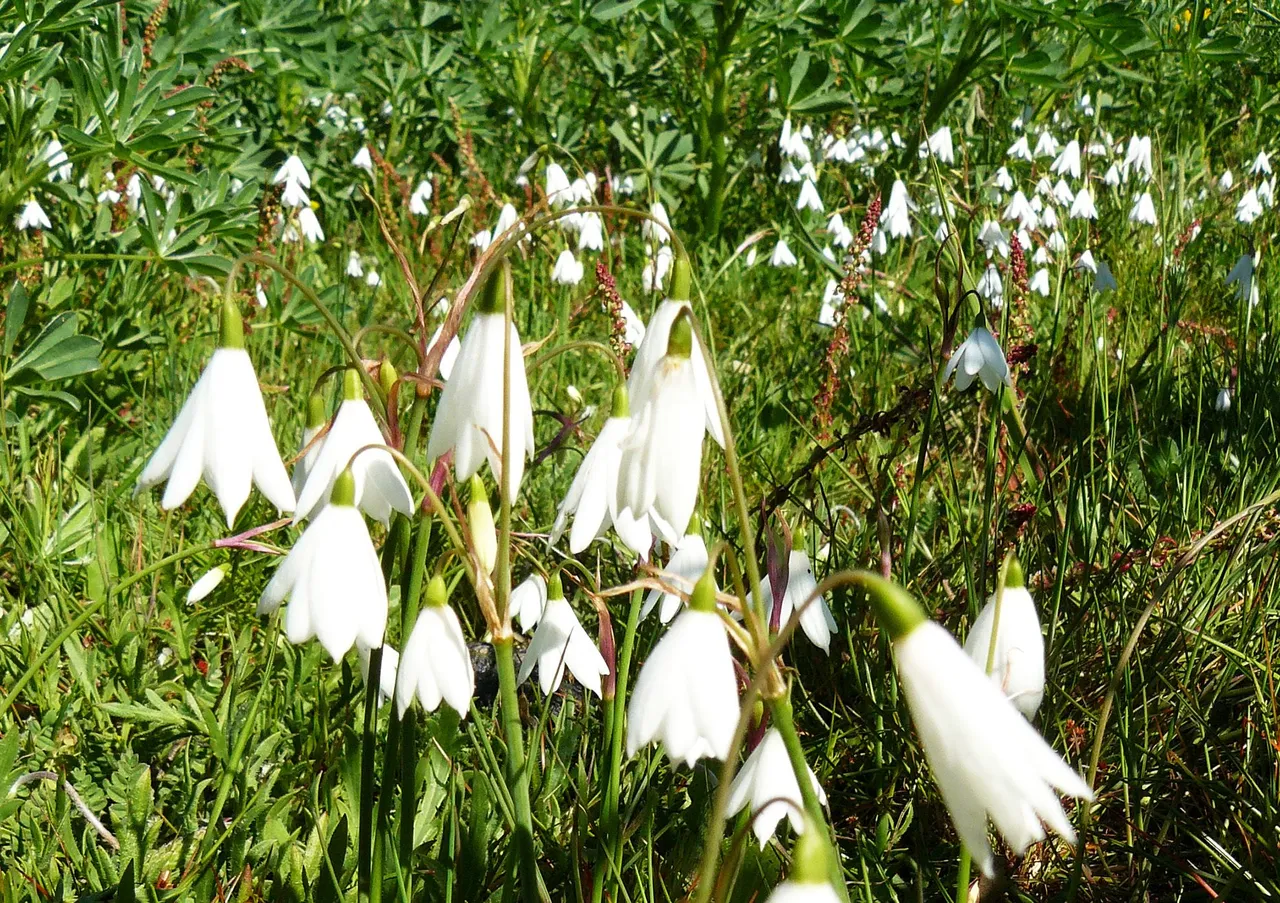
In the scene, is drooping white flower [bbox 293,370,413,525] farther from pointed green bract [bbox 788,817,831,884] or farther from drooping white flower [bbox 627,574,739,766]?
pointed green bract [bbox 788,817,831,884]

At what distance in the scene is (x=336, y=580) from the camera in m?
1.02

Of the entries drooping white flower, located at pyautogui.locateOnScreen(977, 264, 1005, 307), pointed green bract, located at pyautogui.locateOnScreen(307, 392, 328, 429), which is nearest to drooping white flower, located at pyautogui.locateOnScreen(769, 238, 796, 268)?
drooping white flower, located at pyautogui.locateOnScreen(977, 264, 1005, 307)

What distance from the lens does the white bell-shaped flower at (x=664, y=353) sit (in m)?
1.04

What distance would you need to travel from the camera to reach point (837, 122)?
5.59 meters

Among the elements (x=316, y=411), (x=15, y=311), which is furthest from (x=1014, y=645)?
(x=15, y=311)

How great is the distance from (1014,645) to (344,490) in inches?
25.5

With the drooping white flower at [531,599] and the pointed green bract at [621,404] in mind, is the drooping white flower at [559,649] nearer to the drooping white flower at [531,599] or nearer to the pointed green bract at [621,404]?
the drooping white flower at [531,599]

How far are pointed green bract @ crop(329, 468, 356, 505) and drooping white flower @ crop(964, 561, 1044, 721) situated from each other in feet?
1.96

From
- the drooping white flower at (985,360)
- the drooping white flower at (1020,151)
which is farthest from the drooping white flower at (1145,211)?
the drooping white flower at (985,360)

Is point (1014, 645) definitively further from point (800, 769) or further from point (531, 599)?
point (531, 599)

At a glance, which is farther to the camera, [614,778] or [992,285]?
[992,285]

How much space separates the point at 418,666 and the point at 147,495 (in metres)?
1.73

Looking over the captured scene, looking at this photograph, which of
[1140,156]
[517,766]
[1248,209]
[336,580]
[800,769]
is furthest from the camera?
[1140,156]

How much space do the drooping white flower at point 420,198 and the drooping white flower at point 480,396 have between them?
3467 millimetres
